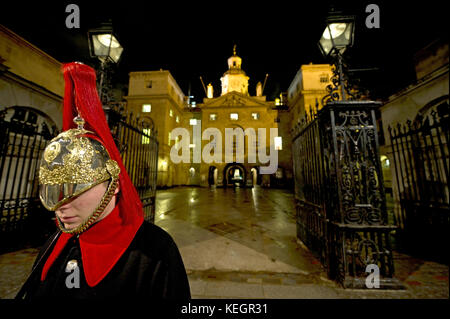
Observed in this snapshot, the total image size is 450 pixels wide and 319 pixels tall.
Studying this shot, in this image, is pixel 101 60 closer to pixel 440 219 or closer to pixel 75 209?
pixel 75 209

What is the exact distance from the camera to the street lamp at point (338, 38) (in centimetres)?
303

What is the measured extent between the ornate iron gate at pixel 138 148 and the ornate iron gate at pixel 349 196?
4158 millimetres

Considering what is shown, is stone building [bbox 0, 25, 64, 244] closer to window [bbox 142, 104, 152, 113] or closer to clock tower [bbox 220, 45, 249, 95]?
window [bbox 142, 104, 152, 113]

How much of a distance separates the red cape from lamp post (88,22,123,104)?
2.43 meters

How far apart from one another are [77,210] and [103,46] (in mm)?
3871

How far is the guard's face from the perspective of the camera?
1057 millimetres

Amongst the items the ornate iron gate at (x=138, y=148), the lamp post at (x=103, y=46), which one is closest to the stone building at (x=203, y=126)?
the ornate iron gate at (x=138, y=148)

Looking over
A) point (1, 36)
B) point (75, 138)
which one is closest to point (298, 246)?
point (75, 138)

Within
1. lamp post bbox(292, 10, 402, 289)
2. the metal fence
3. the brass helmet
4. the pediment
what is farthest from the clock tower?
the brass helmet

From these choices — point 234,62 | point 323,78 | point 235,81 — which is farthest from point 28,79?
point 234,62

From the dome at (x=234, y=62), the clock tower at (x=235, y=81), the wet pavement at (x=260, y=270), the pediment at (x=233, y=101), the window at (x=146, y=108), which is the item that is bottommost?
the wet pavement at (x=260, y=270)

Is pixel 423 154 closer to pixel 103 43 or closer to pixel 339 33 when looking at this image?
pixel 339 33

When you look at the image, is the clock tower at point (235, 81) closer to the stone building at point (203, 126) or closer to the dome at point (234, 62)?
the dome at point (234, 62)

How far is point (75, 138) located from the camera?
1.17m
